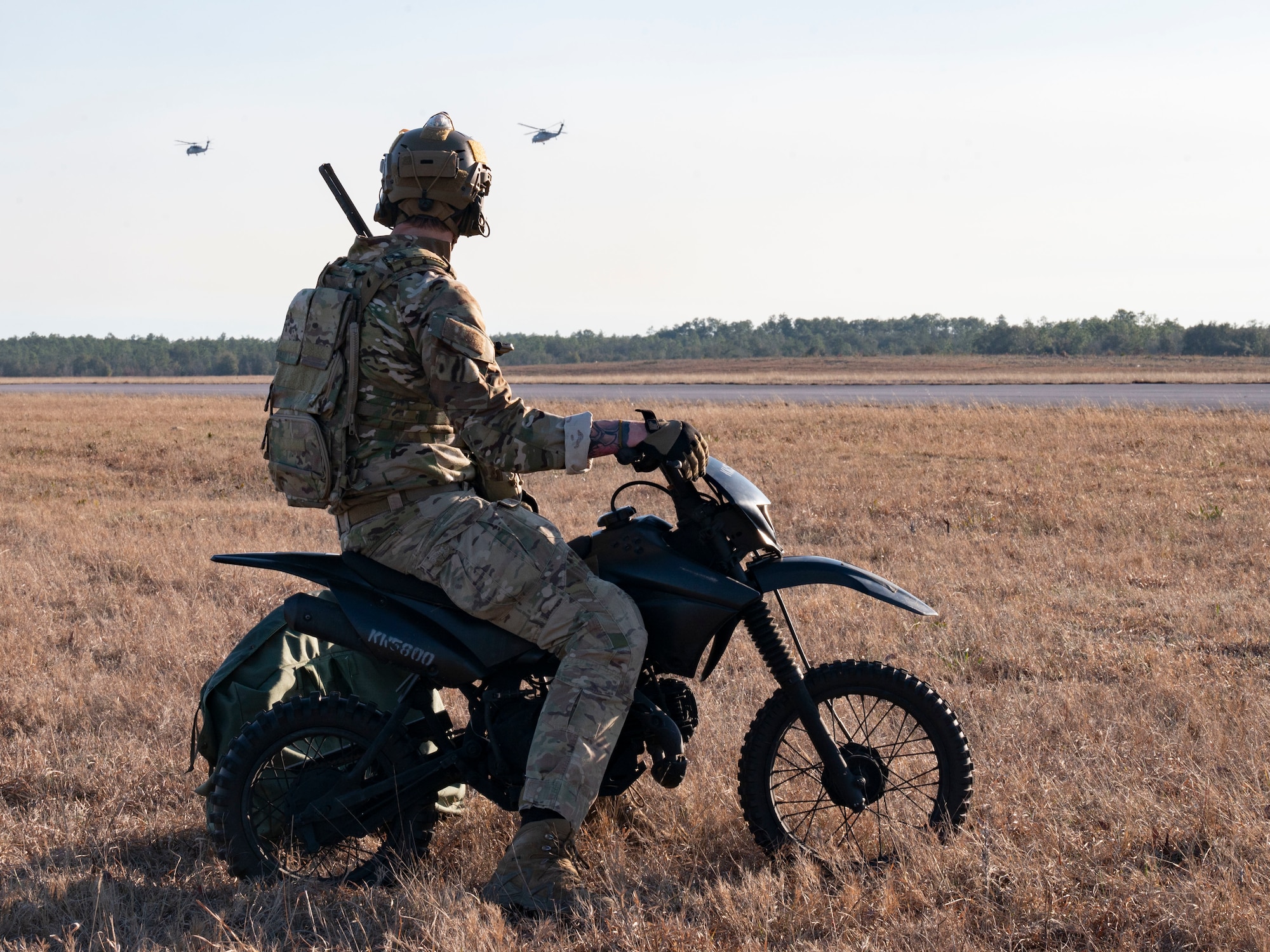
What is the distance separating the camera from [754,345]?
11981 centimetres

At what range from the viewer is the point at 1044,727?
512 cm

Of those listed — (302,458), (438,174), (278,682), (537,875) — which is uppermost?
(438,174)

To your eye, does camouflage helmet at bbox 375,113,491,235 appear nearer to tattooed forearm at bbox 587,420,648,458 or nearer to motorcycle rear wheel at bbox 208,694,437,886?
tattooed forearm at bbox 587,420,648,458

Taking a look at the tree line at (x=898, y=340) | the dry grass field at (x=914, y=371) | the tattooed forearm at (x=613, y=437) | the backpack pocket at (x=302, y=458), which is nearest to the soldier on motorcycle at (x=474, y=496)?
the tattooed forearm at (x=613, y=437)

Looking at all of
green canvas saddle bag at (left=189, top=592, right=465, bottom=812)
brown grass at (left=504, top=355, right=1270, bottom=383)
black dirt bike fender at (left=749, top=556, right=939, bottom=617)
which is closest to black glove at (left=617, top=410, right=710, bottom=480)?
black dirt bike fender at (left=749, top=556, right=939, bottom=617)

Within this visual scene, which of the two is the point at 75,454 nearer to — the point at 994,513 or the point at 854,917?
the point at 994,513

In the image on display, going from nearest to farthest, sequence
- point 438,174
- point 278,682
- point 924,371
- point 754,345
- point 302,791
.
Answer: point 438,174 < point 302,791 < point 278,682 < point 924,371 < point 754,345

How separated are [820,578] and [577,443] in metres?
1.02

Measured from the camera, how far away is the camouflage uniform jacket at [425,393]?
3410 millimetres

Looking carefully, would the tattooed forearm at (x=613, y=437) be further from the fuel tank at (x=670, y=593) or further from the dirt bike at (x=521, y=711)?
the fuel tank at (x=670, y=593)

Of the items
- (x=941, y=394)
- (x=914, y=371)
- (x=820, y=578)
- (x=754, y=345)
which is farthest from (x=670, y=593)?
(x=754, y=345)

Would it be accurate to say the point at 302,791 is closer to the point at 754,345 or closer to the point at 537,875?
the point at 537,875

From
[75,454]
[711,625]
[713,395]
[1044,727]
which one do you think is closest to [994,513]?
[1044,727]

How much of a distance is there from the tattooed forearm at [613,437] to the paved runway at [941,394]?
73.5 ft
